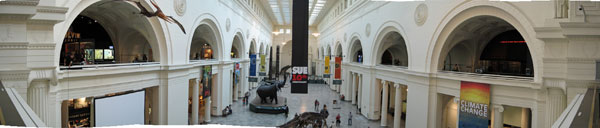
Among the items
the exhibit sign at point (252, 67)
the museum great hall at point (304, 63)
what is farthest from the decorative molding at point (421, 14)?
the exhibit sign at point (252, 67)

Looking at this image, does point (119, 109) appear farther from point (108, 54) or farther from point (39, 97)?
point (108, 54)

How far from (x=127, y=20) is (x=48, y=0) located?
20.5 ft

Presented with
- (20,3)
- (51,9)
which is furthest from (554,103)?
(20,3)

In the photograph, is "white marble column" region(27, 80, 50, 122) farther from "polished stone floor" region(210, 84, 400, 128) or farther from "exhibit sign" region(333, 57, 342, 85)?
"exhibit sign" region(333, 57, 342, 85)

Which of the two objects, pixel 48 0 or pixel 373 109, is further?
pixel 373 109

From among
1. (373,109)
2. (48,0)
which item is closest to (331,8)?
(373,109)

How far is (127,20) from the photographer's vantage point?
12508 millimetres

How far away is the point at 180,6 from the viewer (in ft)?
40.6

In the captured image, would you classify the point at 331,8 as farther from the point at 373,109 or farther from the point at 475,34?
the point at 475,34

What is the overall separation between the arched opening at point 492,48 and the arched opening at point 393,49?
138 inches

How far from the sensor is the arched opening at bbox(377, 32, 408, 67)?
59.4 feet

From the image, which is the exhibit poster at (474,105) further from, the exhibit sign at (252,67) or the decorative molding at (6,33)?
the exhibit sign at (252,67)

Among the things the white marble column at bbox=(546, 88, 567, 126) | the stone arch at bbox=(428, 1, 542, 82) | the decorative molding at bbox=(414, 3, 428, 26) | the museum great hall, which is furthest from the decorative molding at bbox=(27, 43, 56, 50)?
the white marble column at bbox=(546, 88, 567, 126)

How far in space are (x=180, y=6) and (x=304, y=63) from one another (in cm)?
616
